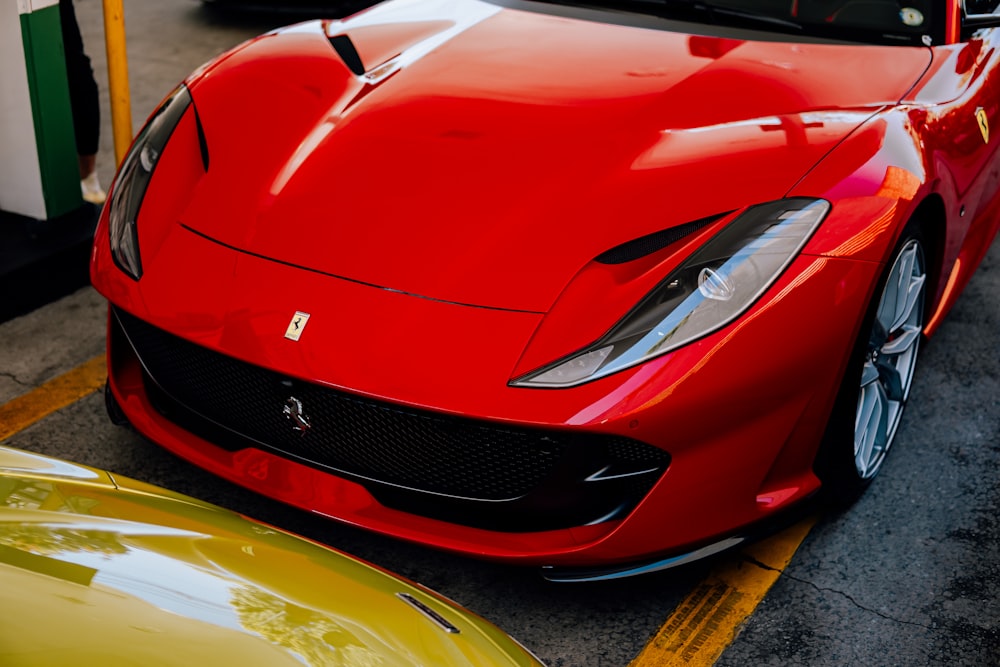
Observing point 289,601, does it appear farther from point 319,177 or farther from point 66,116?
point 66,116

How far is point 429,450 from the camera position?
87.9 inches

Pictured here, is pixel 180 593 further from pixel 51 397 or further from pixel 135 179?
pixel 51 397

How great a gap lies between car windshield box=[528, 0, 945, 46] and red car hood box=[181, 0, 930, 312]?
9 cm

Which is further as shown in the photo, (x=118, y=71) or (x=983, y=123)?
(x=118, y=71)

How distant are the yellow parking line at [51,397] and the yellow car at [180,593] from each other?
141 centimetres

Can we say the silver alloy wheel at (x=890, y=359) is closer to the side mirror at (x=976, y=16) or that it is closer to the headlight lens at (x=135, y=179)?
the side mirror at (x=976, y=16)

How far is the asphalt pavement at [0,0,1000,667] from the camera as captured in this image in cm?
242

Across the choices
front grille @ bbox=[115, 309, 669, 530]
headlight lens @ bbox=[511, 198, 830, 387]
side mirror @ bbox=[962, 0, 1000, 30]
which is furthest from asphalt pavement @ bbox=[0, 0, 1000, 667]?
side mirror @ bbox=[962, 0, 1000, 30]

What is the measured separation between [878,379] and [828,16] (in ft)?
3.36

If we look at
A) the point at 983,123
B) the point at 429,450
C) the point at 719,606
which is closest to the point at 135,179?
the point at 429,450

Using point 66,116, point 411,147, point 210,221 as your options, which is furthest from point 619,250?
point 66,116

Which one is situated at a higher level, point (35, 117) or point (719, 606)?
point (35, 117)

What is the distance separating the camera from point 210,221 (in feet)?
8.31

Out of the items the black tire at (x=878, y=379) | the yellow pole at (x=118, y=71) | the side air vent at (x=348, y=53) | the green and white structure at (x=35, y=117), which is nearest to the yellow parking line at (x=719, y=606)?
the black tire at (x=878, y=379)
